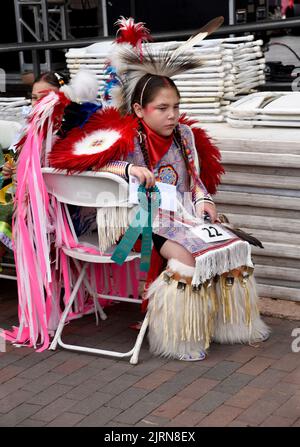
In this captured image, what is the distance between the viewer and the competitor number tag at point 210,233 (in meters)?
4.05

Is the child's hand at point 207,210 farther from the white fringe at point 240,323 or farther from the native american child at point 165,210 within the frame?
the white fringe at point 240,323

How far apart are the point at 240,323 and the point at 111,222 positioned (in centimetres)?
83

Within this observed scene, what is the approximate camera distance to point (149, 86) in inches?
164

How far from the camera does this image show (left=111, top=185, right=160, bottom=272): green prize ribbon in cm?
406

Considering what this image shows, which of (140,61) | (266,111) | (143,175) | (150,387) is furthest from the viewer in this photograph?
(266,111)

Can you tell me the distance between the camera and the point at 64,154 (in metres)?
4.14

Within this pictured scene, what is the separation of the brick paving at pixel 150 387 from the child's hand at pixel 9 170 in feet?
3.17

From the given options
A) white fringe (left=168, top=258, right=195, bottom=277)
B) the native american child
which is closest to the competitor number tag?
the native american child

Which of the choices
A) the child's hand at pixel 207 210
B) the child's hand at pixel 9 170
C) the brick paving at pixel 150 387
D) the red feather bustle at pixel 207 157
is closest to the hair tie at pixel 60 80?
the child's hand at pixel 9 170

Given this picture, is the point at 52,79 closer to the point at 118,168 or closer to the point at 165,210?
the point at 118,168

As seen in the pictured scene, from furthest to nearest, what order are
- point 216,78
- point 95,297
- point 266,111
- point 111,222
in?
1. point 216,78
2. point 266,111
3. point 95,297
4. point 111,222

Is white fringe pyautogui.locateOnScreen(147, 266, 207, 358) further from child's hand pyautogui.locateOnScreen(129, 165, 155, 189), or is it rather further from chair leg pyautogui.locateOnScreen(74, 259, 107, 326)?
chair leg pyautogui.locateOnScreen(74, 259, 107, 326)

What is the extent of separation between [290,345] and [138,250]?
Answer: 0.91 metres

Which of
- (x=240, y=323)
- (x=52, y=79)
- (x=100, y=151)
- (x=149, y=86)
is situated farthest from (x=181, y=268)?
(x=52, y=79)
